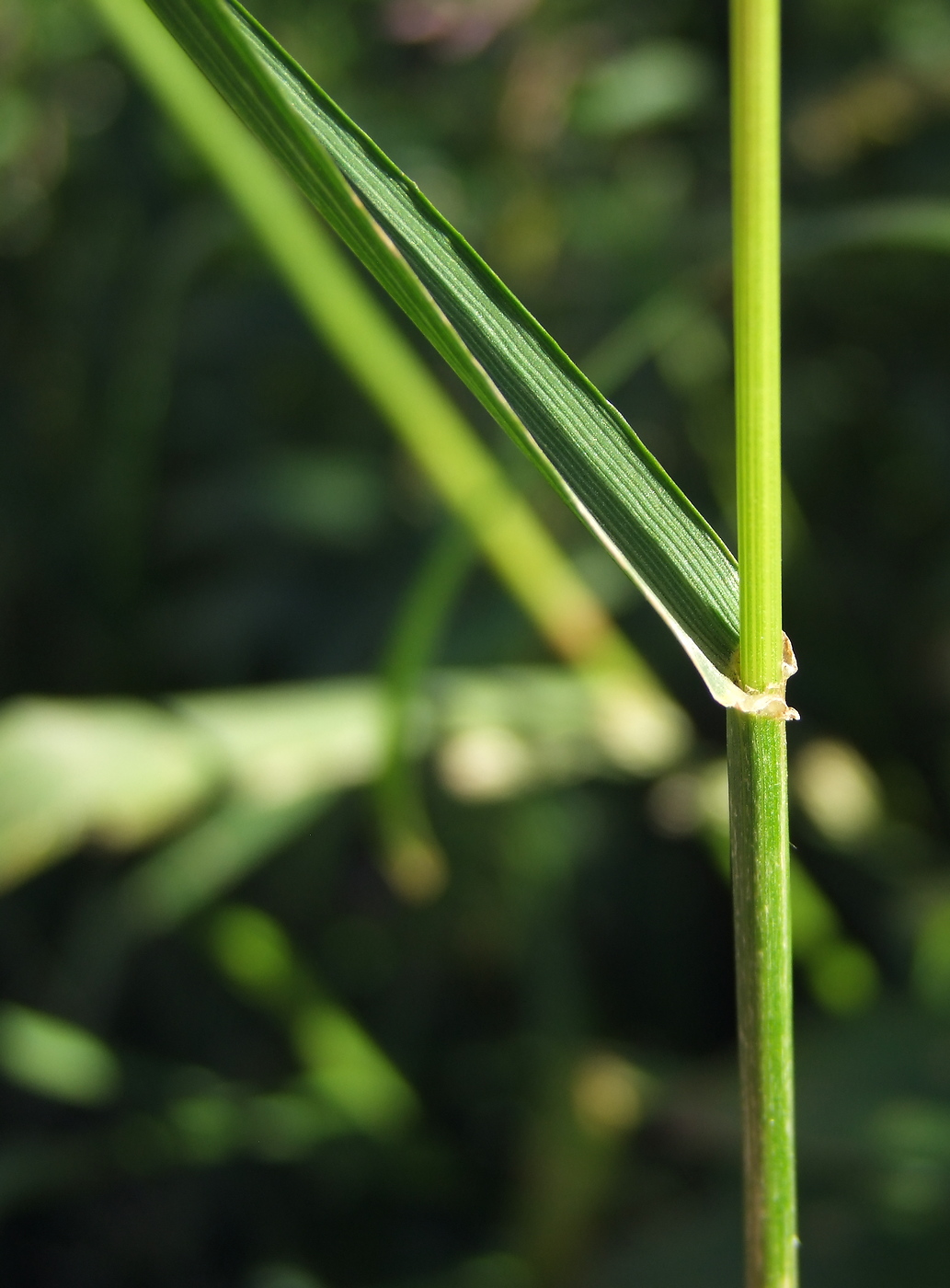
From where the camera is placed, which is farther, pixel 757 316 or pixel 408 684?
pixel 408 684

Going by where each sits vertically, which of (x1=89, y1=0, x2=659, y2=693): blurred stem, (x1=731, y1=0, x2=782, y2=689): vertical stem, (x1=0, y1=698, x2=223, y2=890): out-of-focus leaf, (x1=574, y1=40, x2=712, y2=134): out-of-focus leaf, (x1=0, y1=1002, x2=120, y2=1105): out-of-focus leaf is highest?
(x1=574, y1=40, x2=712, y2=134): out-of-focus leaf

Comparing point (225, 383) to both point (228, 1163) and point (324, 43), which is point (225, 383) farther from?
point (228, 1163)

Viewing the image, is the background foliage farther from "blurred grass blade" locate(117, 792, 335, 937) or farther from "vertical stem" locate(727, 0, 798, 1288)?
"vertical stem" locate(727, 0, 798, 1288)

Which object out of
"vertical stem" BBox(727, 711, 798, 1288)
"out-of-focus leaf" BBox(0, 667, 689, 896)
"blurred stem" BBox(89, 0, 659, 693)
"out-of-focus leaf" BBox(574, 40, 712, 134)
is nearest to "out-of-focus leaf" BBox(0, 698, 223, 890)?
"out-of-focus leaf" BBox(0, 667, 689, 896)

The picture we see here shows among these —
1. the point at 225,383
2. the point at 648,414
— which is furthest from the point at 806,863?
the point at 225,383

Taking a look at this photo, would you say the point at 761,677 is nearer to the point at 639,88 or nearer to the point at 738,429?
the point at 738,429

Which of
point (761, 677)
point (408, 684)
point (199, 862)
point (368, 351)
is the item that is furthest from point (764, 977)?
point (199, 862)
